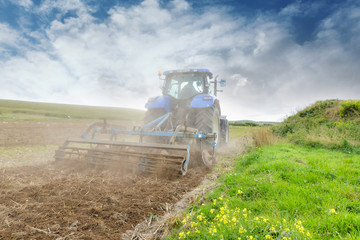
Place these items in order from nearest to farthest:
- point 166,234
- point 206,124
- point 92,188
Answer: point 166,234 → point 92,188 → point 206,124

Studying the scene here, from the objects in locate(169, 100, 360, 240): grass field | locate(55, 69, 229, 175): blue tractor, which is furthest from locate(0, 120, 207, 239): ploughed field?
locate(169, 100, 360, 240): grass field

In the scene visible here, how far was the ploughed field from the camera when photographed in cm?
225

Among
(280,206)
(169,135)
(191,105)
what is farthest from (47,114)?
(280,206)

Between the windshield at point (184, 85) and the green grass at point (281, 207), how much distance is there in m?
3.71

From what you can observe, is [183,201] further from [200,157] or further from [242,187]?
[200,157]

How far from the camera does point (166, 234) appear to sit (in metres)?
2.26

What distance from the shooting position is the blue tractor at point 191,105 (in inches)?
239

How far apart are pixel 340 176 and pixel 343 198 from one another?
3.85 feet

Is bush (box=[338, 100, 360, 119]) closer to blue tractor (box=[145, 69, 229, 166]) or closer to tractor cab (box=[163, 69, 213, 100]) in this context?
blue tractor (box=[145, 69, 229, 166])

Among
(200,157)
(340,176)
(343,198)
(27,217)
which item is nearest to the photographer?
(27,217)

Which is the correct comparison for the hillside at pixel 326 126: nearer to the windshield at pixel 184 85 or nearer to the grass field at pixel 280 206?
the grass field at pixel 280 206

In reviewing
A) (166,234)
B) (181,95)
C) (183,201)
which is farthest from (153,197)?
(181,95)

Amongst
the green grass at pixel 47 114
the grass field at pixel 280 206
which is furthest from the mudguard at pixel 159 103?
the green grass at pixel 47 114

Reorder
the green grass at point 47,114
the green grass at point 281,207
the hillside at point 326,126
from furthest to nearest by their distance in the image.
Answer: the green grass at point 47,114, the hillside at point 326,126, the green grass at point 281,207
